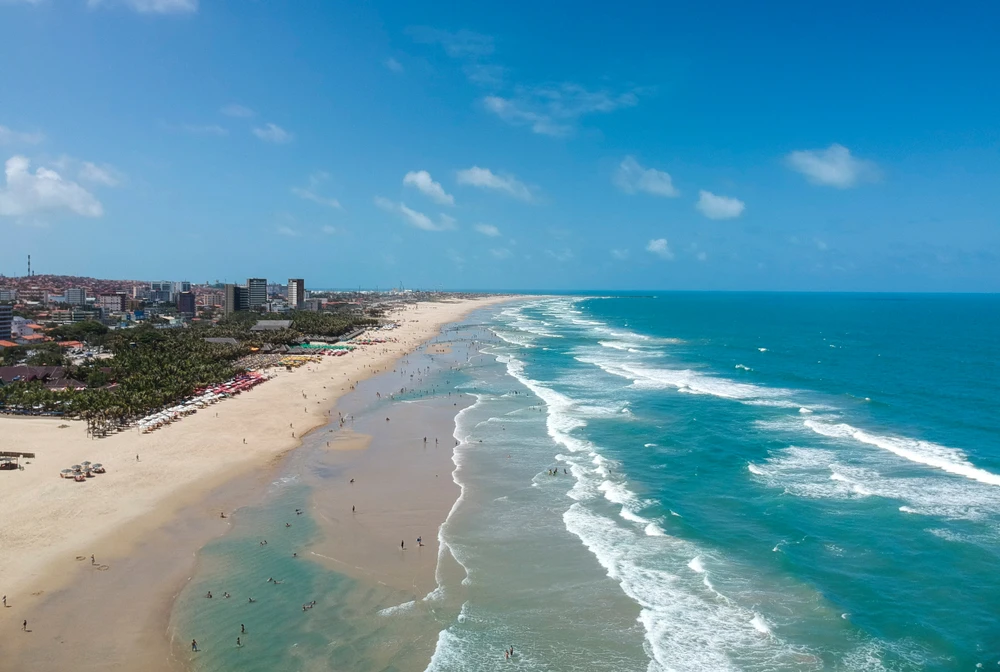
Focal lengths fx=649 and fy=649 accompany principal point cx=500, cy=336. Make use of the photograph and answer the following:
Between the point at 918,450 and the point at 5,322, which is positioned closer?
the point at 918,450

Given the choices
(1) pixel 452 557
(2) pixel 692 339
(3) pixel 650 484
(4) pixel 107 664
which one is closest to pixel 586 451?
(3) pixel 650 484

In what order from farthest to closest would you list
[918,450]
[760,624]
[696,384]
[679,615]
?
[696,384]
[918,450]
[679,615]
[760,624]

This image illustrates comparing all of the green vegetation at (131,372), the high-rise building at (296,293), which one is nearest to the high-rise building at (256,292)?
the high-rise building at (296,293)

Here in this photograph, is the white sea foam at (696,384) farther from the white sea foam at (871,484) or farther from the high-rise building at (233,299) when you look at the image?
the high-rise building at (233,299)

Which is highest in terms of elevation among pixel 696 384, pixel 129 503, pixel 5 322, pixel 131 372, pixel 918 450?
pixel 5 322

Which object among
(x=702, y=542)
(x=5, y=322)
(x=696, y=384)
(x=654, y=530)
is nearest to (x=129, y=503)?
(x=654, y=530)

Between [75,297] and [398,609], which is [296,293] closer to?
[75,297]
